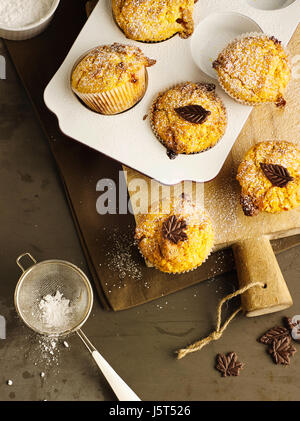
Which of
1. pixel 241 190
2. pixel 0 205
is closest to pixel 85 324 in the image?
pixel 0 205

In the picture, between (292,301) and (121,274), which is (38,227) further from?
(292,301)

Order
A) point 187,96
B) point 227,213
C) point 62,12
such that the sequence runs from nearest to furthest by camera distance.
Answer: point 187,96, point 227,213, point 62,12

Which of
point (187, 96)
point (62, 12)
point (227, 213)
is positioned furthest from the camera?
point (62, 12)

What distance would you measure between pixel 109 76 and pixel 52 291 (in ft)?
3.40

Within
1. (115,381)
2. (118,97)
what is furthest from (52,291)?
(118,97)

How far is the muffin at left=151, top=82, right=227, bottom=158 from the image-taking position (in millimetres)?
2189

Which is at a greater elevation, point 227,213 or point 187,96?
point 187,96

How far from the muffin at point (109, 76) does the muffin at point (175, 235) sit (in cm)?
51

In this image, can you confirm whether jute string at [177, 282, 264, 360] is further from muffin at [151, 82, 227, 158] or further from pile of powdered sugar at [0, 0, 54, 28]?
pile of powdered sugar at [0, 0, 54, 28]

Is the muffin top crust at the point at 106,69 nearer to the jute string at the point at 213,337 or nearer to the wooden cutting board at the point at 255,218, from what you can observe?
the wooden cutting board at the point at 255,218

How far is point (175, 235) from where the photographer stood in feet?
7.22

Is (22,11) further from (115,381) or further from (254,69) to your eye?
(115,381)

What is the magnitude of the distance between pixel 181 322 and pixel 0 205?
1.04 m
